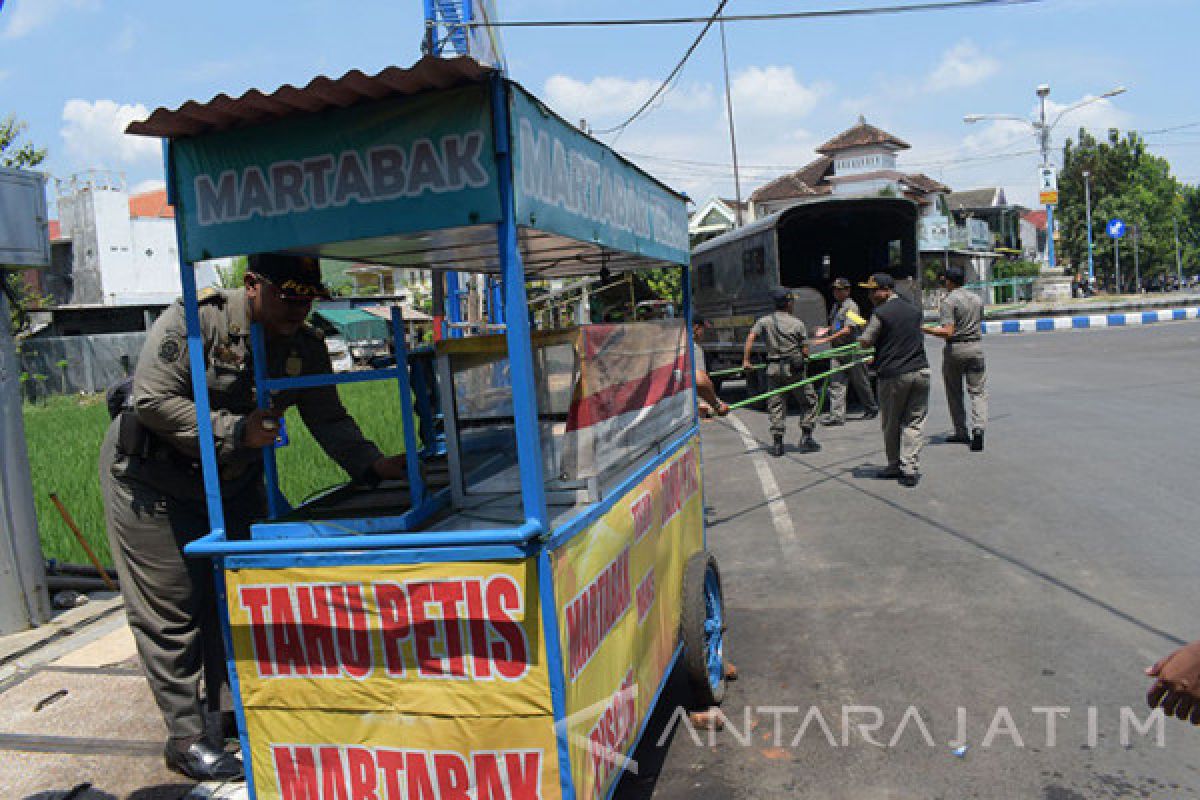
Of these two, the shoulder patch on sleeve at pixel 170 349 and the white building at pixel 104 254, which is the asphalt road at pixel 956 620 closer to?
the shoulder patch on sleeve at pixel 170 349

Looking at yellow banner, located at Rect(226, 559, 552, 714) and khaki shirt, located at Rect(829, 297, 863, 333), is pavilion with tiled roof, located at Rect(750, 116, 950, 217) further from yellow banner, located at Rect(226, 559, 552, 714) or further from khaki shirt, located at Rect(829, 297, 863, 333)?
yellow banner, located at Rect(226, 559, 552, 714)

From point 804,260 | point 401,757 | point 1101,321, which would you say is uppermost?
point 804,260

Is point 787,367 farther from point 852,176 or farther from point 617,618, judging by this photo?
point 852,176

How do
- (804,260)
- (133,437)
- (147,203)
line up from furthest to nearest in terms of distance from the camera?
(147,203), (804,260), (133,437)

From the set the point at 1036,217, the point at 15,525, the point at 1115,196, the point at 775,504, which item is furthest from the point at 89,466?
the point at 1036,217

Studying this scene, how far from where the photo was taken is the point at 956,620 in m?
4.86

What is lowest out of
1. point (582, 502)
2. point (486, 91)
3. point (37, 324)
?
point (582, 502)

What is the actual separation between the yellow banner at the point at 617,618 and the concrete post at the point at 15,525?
4.14 m

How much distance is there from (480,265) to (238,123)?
2.15m

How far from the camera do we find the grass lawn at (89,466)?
7.18m

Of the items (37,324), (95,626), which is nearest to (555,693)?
(95,626)

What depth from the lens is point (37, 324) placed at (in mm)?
39375

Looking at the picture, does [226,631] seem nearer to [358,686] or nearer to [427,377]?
[358,686]

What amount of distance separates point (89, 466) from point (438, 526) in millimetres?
9571
